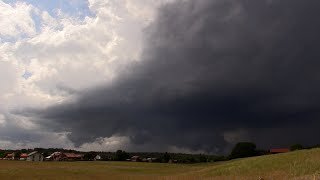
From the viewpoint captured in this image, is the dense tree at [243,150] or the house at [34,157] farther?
the house at [34,157]

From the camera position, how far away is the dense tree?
7186 inches

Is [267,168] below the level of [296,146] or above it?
below

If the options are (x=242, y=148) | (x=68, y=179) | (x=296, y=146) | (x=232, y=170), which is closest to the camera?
(x=68, y=179)

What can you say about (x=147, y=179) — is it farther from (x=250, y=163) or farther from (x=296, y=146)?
(x=296, y=146)

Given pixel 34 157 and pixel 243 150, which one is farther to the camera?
pixel 34 157

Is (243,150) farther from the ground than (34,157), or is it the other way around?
(243,150)

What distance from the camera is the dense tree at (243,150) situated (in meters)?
183

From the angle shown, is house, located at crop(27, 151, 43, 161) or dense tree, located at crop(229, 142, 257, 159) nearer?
dense tree, located at crop(229, 142, 257, 159)

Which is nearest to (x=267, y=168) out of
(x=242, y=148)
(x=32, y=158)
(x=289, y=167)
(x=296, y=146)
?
(x=289, y=167)

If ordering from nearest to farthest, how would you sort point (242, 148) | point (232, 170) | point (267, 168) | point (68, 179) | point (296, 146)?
point (68, 179) < point (267, 168) < point (232, 170) < point (296, 146) < point (242, 148)

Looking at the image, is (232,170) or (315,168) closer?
(315,168)

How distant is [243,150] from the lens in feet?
604

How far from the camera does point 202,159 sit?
7475 inches

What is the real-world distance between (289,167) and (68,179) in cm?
3113
